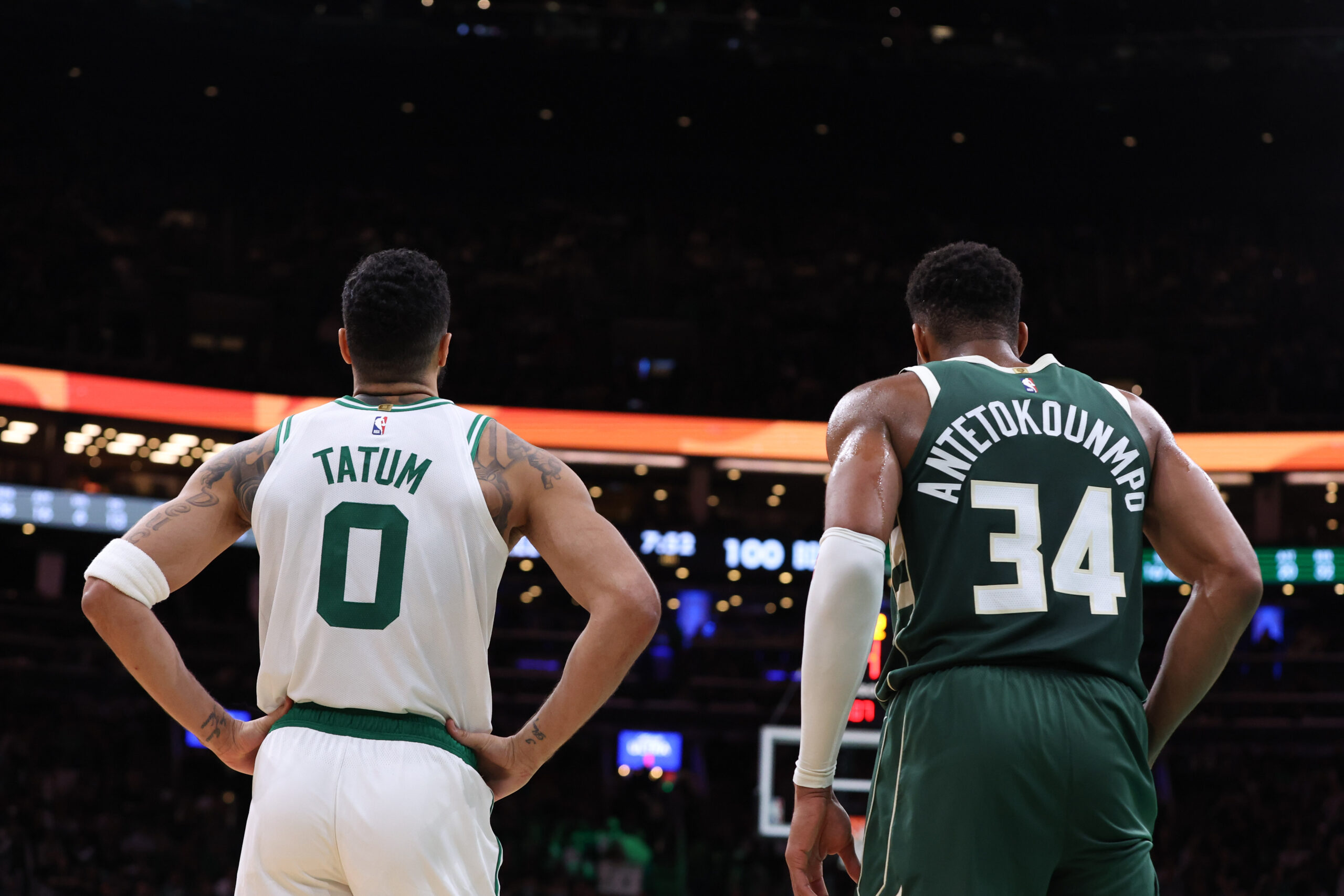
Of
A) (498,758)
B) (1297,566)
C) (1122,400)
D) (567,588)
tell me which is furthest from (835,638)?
(1297,566)

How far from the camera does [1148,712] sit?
9.98 feet

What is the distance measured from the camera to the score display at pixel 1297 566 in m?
18.8

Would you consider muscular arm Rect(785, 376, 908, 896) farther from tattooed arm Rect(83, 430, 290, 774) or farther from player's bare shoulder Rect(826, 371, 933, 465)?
tattooed arm Rect(83, 430, 290, 774)

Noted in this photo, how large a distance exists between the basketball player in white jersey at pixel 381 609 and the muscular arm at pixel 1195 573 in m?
1.20

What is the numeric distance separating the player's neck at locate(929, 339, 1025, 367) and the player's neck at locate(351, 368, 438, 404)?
4.06 feet

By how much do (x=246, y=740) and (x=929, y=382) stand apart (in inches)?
67.4

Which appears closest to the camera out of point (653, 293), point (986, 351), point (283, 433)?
point (283, 433)

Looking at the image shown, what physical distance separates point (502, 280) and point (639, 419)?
4037 mm

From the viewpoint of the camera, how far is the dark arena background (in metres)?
17.7

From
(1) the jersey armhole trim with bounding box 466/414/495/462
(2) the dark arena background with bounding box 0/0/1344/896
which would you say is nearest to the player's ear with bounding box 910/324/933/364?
(1) the jersey armhole trim with bounding box 466/414/495/462

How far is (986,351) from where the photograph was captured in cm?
315

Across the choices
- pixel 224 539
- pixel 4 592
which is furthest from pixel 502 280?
pixel 224 539

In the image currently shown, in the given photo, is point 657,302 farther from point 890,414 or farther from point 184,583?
point 184,583

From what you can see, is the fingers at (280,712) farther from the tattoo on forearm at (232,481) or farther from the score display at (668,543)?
the score display at (668,543)
